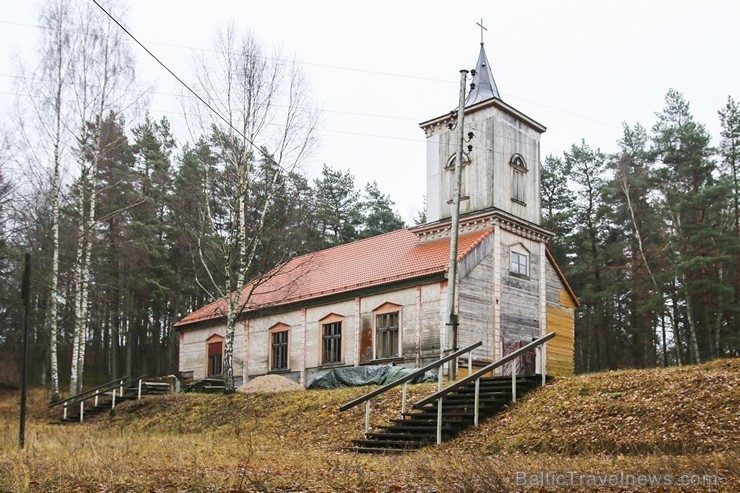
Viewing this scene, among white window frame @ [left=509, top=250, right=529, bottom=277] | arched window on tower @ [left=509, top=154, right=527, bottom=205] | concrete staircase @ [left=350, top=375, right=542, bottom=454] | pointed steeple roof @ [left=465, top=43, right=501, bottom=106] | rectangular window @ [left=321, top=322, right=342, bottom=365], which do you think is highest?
pointed steeple roof @ [left=465, top=43, right=501, bottom=106]

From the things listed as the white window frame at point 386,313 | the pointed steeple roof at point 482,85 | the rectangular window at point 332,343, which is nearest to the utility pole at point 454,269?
the white window frame at point 386,313

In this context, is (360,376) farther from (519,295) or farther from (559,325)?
(559,325)

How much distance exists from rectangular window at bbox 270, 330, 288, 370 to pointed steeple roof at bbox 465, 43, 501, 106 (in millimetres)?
11935

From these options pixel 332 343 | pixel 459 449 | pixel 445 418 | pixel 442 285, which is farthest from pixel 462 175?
pixel 459 449

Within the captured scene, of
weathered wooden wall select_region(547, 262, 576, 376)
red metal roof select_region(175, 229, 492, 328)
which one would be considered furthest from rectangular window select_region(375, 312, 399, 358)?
weathered wooden wall select_region(547, 262, 576, 376)

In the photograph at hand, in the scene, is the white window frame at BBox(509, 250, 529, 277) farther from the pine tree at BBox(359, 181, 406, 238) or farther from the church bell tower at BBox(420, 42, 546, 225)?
the pine tree at BBox(359, 181, 406, 238)

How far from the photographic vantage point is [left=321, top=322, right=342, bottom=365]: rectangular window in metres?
27.5

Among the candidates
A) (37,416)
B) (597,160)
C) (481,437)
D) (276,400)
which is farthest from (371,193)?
(481,437)

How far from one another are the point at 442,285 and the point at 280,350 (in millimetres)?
8953

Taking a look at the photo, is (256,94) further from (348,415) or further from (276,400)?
(348,415)

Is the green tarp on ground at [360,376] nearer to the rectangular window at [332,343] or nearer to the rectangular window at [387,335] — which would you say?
the rectangular window at [387,335]

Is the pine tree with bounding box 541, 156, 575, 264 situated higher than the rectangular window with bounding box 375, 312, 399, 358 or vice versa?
the pine tree with bounding box 541, 156, 575, 264

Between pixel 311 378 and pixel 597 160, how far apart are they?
2811cm

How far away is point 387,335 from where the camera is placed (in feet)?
85.0
